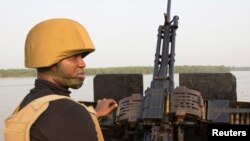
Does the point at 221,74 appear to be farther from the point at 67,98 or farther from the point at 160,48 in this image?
the point at 67,98

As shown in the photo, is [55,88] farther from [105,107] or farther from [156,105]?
[156,105]

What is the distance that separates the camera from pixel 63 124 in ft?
4.51

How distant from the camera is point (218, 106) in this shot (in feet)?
18.7

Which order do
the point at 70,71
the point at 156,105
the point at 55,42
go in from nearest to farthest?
the point at 55,42
the point at 70,71
the point at 156,105

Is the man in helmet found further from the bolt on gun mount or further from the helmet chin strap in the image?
the bolt on gun mount

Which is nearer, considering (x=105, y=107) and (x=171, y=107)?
(x=105, y=107)

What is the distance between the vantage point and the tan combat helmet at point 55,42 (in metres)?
1.48

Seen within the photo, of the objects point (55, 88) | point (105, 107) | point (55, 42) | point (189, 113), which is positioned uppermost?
point (55, 42)

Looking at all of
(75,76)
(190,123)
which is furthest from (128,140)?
(75,76)

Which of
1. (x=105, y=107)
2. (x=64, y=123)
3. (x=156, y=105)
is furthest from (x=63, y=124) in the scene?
(x=156, y=105)

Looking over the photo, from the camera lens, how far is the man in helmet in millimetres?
1394

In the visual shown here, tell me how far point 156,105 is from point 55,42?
3.39 m

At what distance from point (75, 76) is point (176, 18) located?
17.4 feet

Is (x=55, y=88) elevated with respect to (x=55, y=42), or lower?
lower
